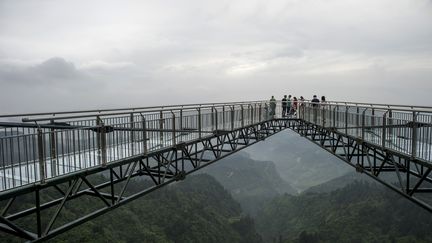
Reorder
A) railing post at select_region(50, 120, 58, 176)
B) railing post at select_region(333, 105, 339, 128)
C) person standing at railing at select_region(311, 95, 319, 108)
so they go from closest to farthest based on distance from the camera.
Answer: railing post at select_region(50, 120, 58, 176) < railing post at select_region(333, 105, 339, 128) < person standing at railing at select_region(311, 95, 319, 108)

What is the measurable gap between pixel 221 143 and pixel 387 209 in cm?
8838

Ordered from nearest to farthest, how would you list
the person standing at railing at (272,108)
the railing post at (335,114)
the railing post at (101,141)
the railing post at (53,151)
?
1. the railing post at (53,151)
2. the railing post at (101,141)
3. the railing post at (335,114)
4. the person standing at railing at (272,108)

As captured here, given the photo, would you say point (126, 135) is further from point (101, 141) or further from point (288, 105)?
point (288, 105)

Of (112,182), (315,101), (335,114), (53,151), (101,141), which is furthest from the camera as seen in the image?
(315,101)

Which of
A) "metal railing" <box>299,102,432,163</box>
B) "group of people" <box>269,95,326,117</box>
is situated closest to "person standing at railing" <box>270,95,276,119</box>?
"group of people" <box>269,95,326,117</box>

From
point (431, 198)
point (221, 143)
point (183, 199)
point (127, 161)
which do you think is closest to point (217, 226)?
point (183, 199)

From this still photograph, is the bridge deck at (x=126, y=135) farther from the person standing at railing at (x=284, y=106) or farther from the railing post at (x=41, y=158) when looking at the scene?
the person standing at railing at (x=284, y=106)

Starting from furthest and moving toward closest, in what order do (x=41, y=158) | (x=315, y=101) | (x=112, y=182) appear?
(x=315, y=101) → (x=112, y=182) → (x=41, y=158)

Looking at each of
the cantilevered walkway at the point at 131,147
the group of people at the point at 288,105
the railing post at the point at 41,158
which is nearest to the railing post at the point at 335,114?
the cantilevered walkway at the point at 131,147

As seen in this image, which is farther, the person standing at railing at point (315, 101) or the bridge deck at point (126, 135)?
the person standing at railing at point (315, 101)

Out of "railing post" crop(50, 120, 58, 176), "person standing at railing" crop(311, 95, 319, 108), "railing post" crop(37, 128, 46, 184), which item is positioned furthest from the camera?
"person standing at railing" crop(311, 95, 319, 108)

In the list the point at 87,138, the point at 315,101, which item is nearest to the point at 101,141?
the point at 87,138

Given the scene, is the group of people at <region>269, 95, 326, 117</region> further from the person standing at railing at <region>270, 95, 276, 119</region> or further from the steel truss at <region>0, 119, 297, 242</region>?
the steel truss at <region>0, 119, 297, 242</region>

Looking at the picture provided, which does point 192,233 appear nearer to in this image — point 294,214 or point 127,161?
point 294,214
